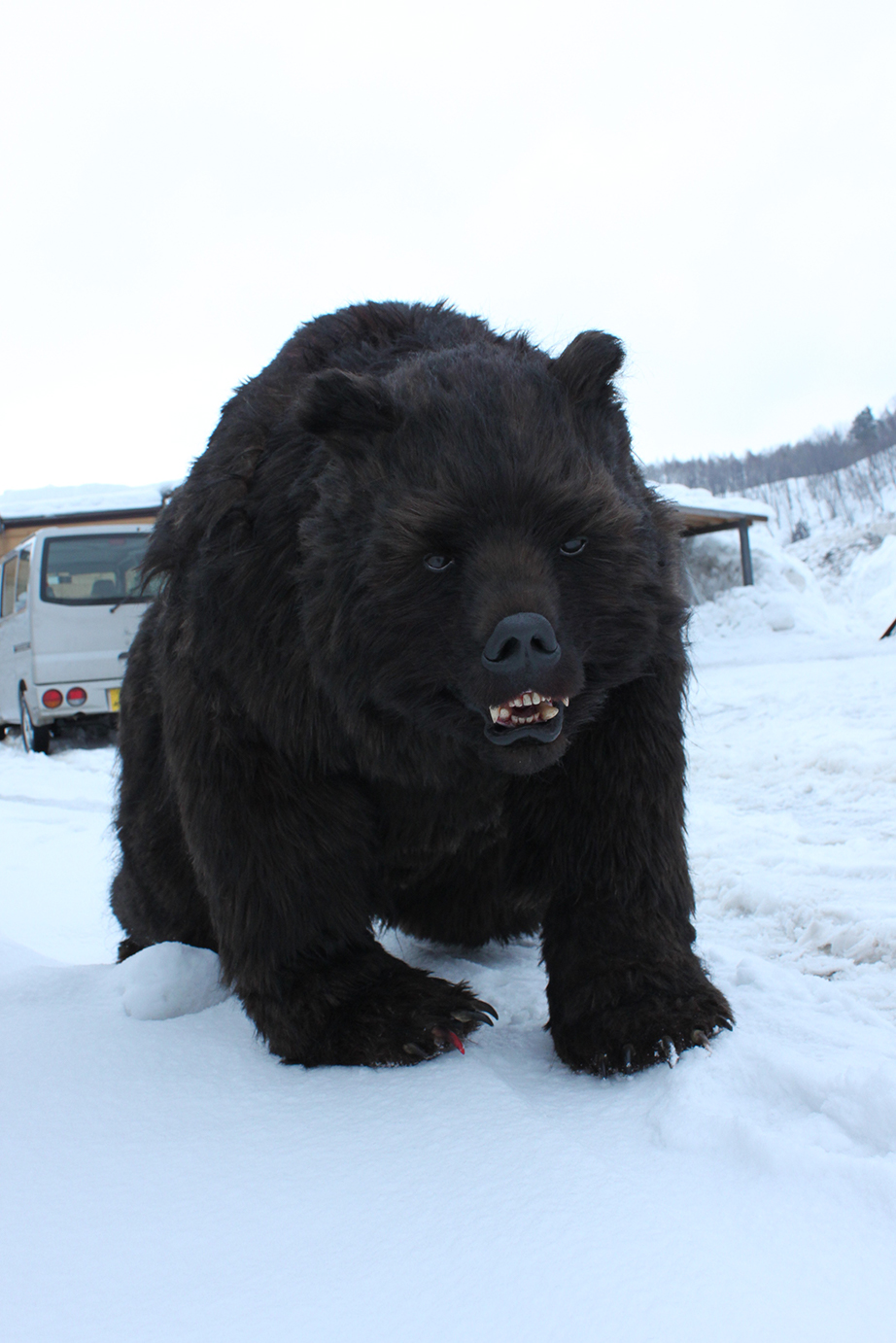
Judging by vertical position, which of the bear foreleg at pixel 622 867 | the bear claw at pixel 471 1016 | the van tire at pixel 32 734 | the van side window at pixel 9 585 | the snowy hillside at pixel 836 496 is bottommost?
the van tire at pixel 32 734

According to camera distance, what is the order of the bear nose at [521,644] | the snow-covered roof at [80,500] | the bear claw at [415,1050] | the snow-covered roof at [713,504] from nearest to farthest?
1. the bear nose at [521,644]
2. the bear claw at [415,1050]
3. the snow-covered roof at [80,500]
4. the snow-covered roof at [713,504]

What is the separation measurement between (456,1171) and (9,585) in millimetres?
11435

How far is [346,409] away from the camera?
183 centimetres

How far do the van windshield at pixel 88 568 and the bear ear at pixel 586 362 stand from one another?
345 inches

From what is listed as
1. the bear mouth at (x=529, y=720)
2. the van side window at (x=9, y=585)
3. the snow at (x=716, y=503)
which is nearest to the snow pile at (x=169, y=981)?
the bear mouth at (x=529, y=720)

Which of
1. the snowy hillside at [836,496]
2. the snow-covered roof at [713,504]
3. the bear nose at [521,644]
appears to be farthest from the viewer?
the snowy hillside at [836,496]

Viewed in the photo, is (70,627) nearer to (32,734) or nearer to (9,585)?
(32,734)

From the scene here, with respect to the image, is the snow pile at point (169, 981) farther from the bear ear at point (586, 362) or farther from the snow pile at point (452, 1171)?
the bear ear at point (586, 362)

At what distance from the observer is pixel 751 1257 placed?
46.5 inches

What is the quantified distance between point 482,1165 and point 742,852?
2591mm

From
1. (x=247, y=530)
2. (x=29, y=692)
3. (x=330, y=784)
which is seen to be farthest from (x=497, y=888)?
(x=29, y=692)

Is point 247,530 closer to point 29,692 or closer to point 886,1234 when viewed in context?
point 886,1234

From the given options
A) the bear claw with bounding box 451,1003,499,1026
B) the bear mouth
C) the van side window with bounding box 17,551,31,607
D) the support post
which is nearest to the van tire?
the van side window with bounding box 17,551,31,607

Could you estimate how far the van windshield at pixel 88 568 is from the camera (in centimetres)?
1020
